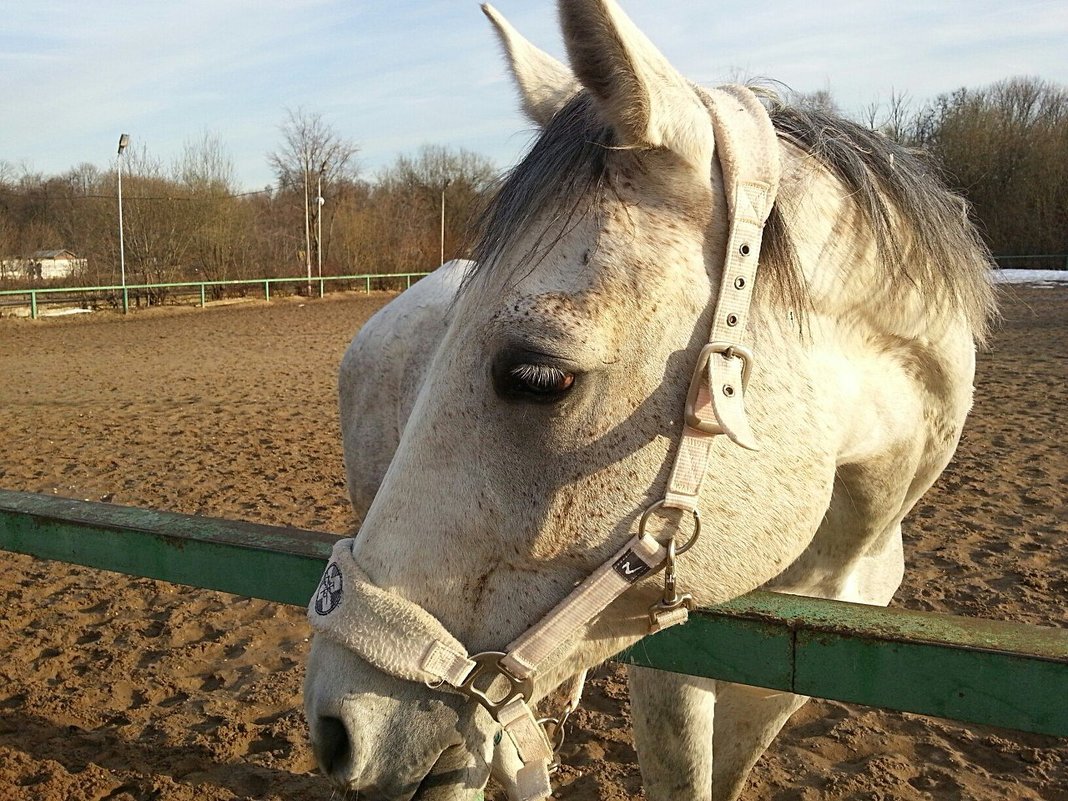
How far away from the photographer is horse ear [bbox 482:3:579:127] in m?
1.65

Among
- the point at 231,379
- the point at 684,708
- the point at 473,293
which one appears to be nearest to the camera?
the point at 473,293

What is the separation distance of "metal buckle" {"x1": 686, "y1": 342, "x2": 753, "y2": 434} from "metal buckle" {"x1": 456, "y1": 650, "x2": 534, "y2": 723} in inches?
18.8

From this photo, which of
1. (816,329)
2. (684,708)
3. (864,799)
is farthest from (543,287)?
(864,799)

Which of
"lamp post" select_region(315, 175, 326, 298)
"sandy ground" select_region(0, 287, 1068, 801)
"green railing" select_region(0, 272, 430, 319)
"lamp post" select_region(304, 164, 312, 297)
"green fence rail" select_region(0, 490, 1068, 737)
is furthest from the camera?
"lamp post" select_region(315, 175, 326, 298)

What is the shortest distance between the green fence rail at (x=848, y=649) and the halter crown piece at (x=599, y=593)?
0.42ft

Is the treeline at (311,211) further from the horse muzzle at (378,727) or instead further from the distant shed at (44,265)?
the horse muzzle at (378,727)

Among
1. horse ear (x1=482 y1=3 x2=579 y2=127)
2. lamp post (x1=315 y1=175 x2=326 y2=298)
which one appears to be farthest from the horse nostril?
lamp post (x1=315 y1=175 x2=326 y2=298)

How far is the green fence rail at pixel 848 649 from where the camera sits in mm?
1157

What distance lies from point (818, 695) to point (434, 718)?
0.62 metres

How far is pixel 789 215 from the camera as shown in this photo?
1441mm

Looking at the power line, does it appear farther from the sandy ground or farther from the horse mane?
the horse mane

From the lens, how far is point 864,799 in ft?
9.96

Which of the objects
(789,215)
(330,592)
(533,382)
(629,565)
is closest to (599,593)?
(629,565)

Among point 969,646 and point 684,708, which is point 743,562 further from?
point 684,708
